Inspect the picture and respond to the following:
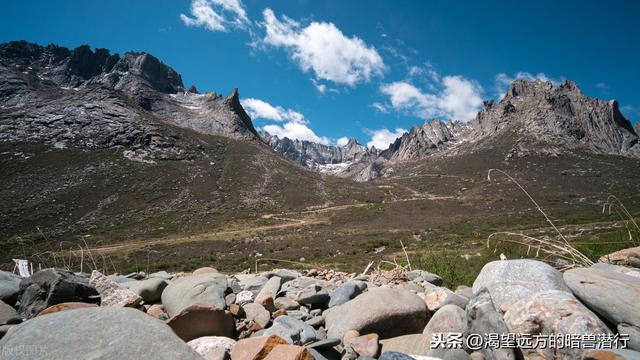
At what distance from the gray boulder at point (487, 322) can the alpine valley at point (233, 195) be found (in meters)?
3.87

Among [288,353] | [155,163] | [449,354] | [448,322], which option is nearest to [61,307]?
[288,353]

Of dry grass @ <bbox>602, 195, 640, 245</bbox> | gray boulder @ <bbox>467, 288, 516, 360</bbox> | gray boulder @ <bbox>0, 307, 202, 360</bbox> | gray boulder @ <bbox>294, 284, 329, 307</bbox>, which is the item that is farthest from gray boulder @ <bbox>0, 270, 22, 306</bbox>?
dry grass @ <bbox>602, 195, 640, 245</bbox>

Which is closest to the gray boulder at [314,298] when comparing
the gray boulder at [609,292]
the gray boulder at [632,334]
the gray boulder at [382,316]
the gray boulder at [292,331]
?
the gray boulder at [382,316]

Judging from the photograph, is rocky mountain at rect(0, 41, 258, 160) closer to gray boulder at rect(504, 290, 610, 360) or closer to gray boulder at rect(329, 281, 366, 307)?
gray boulder at rect(329, 281, 366, 307)

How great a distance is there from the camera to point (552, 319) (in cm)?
285

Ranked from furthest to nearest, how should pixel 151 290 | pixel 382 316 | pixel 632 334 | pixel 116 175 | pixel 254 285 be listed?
pixel 116 175, pixel 254 285, pixel 151 290, pixel 382 316, pixel 632 334

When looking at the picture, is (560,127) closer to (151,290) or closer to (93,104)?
(151,290)

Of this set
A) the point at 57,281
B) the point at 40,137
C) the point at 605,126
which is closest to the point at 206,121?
the point at 40,137

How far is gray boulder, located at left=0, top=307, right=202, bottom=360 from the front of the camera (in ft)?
6.53

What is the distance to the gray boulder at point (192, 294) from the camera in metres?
4.09

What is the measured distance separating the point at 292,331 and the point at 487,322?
6.02ft

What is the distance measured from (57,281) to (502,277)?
539 cm

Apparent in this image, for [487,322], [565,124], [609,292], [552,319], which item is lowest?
[487,322]

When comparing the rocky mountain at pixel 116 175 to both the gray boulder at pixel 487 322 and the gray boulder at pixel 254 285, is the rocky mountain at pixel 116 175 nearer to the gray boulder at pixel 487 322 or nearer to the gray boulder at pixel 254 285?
the gray boulder at pixel 254 285
